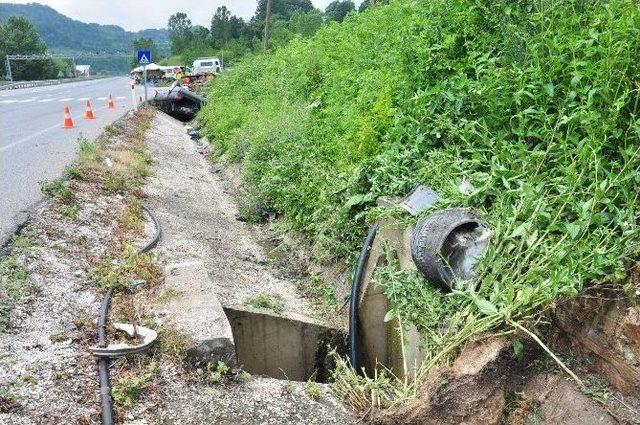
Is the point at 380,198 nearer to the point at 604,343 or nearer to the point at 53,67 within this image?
the point at 604,343

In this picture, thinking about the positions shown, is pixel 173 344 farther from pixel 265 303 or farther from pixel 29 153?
pixel 29 153

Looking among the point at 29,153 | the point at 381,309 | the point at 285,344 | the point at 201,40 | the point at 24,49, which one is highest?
the point at 24,49

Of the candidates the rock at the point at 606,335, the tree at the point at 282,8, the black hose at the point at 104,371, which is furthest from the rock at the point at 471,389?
the tree at the point at 282,8

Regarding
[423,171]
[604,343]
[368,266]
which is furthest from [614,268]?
[368,266]

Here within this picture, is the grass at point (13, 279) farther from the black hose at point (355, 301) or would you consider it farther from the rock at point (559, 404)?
the rock at point (559, 404)

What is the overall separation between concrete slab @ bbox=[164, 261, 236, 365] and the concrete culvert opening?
1.64 feet

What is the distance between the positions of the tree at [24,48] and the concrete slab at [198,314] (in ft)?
256

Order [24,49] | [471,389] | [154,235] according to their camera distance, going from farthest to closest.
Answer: [24,49], [154,235], [471,389]

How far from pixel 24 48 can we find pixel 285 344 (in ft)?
315

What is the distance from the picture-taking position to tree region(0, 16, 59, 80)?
7406 centimetres

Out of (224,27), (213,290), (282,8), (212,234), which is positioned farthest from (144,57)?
(282,8)

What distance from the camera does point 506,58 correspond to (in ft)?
16.7

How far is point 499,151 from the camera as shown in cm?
450

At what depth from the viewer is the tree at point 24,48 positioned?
74.1 meters
